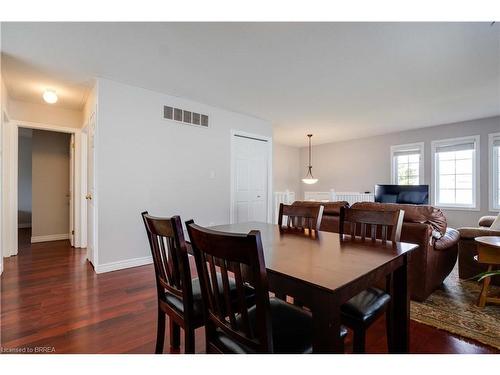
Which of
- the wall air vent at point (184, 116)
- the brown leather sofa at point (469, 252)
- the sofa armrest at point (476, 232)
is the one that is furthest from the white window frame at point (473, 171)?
the wall air vent at point (184, 116)

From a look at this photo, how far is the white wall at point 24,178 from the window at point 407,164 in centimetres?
873

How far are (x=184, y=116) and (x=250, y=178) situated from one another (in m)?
1.68

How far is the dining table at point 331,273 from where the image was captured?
0.83m

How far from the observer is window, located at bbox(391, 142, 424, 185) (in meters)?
5.51

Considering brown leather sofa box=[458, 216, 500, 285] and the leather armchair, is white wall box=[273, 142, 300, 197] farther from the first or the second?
brown leather sofa box=[458, 216, 500, 285]

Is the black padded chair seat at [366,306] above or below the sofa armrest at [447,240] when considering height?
below

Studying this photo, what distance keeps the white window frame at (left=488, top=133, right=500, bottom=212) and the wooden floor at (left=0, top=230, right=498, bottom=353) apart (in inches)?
166

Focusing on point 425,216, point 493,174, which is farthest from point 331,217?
point 493,174

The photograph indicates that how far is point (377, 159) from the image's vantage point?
6.21 metres

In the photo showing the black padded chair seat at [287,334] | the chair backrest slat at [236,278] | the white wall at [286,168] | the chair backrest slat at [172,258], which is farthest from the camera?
the white wall at [286,168]

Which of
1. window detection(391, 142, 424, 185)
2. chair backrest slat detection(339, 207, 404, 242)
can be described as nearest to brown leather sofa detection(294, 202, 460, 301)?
chair backrest slat detection(339, 207, 404, 242)

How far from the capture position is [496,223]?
2787 mm

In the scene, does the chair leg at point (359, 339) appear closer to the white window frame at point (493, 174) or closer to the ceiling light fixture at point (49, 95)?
the ceiling light fixture at point (49, 95)

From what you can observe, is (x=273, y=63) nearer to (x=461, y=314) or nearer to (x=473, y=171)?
(x=461, y=314)
